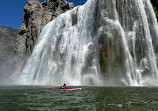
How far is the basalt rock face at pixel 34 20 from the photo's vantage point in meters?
49.1

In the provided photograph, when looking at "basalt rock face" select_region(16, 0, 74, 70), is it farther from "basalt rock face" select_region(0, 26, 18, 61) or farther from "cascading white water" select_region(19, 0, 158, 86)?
"cascading white water" select_region(19, 0, 158, 86)

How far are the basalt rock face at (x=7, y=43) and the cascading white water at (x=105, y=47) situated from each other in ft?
117

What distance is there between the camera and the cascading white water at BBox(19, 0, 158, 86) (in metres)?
22.0

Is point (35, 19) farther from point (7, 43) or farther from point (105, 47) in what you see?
point (105, 47)

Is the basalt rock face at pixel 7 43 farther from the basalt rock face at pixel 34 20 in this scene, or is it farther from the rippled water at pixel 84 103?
the rippled water at pixel 84 103

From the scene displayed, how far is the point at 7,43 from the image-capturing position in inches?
2530

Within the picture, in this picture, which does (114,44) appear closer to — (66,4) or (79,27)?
(79,27)

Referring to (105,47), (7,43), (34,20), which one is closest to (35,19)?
(34,20)

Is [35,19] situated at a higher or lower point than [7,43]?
higher

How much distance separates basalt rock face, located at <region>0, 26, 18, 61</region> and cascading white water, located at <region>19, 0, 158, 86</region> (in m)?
35.6

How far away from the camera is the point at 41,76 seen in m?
31.1

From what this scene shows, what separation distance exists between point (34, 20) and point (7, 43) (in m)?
20.6

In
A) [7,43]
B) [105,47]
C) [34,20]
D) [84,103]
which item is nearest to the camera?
[84,103]

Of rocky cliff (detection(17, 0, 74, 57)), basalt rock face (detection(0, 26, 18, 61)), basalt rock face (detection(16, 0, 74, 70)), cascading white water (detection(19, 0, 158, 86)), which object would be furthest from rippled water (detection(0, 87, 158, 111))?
basalt rock face (detection(0, 26, 18, 61))
